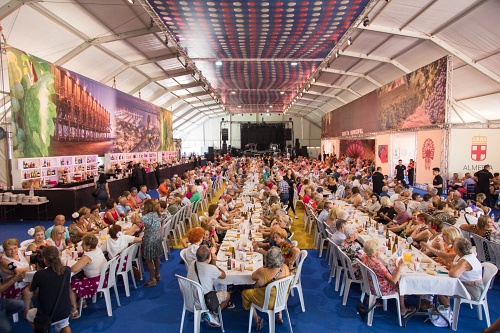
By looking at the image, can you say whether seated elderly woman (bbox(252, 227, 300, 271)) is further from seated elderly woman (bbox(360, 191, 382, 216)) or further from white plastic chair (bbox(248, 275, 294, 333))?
seated elderly woman (bbox(360, 191, 382, 216))

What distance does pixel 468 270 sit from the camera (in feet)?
13.1

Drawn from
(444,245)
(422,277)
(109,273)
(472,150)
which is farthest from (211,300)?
(472,150)

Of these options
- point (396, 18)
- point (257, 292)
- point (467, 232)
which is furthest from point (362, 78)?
point (257, 292)

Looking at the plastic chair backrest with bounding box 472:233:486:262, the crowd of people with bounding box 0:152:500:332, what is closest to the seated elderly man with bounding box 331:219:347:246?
the crowd of people with bounding box 0:152:500:332

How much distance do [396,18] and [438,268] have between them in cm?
1030

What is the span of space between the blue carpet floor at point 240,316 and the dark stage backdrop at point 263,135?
3303 cm

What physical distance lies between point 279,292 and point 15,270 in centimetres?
320

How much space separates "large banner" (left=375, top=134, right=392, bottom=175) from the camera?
17.0 metres

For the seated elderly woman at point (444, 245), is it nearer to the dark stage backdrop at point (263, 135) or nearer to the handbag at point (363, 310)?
the handbag at point (363, 310)

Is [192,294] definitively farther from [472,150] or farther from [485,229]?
[472,150]

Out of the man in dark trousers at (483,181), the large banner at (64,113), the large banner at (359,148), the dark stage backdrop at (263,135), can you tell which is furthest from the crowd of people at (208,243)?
the dark stage backdrop at (263,135)

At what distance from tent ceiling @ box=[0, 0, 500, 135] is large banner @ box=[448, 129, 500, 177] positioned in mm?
2552

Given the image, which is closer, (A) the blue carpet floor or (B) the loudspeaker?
(A) the blue carpet floor

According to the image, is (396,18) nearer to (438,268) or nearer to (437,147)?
(437,147)
